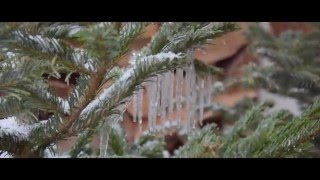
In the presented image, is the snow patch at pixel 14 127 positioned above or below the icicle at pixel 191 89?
below

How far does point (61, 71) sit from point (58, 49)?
63mm

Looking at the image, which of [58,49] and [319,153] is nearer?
[58,49]

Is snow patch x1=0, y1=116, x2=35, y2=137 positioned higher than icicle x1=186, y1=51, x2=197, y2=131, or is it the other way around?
icicle x1=186, y1=51, x2=197, y2=131

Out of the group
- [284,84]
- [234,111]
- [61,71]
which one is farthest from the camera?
[234,111]

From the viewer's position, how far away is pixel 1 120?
44 cm

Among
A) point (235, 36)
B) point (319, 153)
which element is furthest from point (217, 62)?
point (319, 153)

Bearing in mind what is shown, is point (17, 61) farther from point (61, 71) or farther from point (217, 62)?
point (217, 62)
